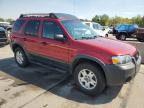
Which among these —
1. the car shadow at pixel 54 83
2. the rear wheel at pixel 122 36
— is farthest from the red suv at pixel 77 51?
the rear wheel at pixel 122 36

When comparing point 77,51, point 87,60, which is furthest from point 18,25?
point 87,60

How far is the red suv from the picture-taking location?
4348 millimetres

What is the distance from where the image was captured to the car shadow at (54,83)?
4.65 m

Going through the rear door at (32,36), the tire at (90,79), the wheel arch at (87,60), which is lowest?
the tire at (90,79)

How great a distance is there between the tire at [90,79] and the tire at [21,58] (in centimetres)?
260

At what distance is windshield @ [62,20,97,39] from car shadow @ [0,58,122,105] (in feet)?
4.59

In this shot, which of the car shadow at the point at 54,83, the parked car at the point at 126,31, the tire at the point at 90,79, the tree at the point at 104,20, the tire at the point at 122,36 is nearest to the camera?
the tire at the point at 90,79

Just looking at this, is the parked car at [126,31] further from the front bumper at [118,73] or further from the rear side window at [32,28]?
the front bumper at [118,73]

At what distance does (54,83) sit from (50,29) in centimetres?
157

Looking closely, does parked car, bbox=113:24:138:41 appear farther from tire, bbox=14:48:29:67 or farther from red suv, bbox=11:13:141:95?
red suv, bbox=11:13:141:95

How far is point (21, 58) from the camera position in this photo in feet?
23.2

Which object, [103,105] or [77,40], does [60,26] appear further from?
[103,105]

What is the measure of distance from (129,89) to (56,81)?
208 centimetres

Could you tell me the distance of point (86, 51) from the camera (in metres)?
4.65
